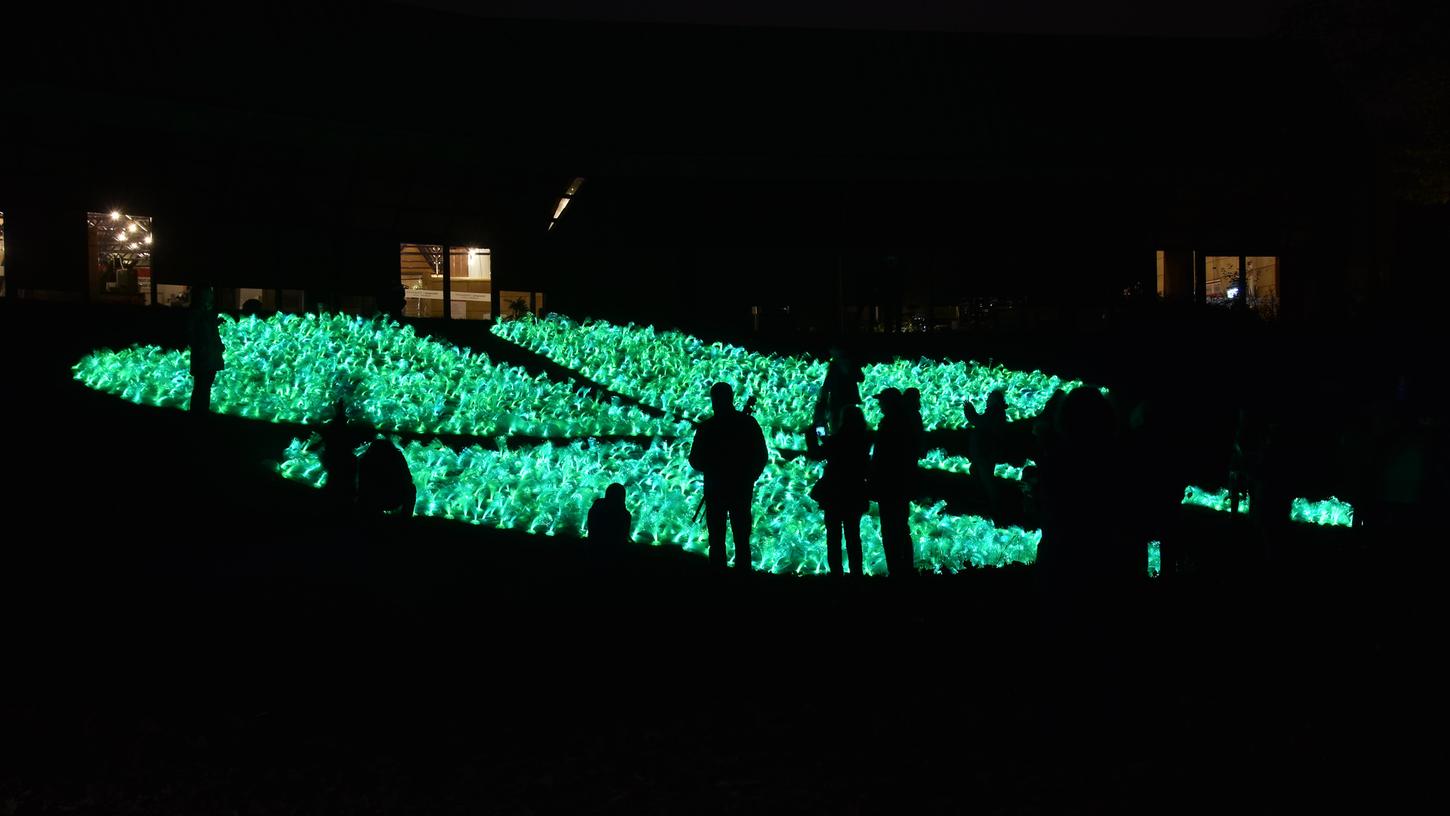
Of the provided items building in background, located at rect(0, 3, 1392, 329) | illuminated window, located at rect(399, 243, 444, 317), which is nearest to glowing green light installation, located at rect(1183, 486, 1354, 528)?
building in background, located at rect(0, 3, 1392, 329)

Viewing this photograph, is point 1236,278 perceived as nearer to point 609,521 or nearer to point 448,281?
point 448,281

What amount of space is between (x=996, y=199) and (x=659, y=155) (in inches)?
303

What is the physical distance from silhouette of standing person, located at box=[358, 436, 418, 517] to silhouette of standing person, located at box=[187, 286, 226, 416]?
4910 millimetres

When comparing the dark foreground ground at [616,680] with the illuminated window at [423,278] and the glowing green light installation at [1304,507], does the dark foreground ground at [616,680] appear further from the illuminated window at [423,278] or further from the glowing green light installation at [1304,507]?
the illuminated window at [423,278]

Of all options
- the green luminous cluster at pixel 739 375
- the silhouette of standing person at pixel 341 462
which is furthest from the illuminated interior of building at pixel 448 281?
the silhouette of standing person at pixel 341 462

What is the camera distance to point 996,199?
1233 inches

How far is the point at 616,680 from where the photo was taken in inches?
312

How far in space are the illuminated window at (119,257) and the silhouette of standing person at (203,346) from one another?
1135 centimetres

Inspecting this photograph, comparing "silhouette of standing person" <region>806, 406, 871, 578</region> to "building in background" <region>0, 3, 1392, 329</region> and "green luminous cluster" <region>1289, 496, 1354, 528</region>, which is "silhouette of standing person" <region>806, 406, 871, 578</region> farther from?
"building in background" <region>0, 3, 1392, 329</region>

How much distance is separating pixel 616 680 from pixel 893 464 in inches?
128

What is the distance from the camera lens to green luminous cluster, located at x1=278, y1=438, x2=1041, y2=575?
1259 cm

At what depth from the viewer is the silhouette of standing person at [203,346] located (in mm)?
14469

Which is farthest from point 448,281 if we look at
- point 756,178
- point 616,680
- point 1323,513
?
point 616,680

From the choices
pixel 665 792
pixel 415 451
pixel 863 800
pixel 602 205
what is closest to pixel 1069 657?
pixel 863 800
